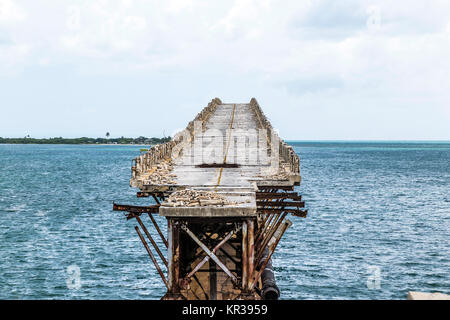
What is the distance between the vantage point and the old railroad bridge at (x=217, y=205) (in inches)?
606

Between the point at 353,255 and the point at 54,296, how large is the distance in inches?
817

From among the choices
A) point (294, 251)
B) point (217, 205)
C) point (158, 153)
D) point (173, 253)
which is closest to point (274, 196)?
point (217, 205)

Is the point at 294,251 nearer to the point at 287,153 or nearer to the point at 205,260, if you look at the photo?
the point at 287,153

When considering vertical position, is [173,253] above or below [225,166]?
below

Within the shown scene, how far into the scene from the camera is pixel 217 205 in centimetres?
1498

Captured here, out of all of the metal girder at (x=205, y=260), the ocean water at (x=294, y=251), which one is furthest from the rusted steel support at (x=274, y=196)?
the ocean water at (x=294, y=251)

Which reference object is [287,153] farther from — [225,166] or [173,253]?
[173,253]

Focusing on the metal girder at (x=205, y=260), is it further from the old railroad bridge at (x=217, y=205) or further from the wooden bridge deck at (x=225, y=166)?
the wooden bridge deck at (x=225, y=166)

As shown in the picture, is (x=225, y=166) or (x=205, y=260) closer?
(x=205, y=260)

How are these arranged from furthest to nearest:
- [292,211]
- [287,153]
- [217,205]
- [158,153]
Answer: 1. [158,153]
2. [287,153]
3. [292,211]
4. [217,205]

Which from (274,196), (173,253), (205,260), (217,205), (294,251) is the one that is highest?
(217,205)

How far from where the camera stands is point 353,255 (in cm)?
3700

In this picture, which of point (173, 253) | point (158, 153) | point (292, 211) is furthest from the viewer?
point (158, 153)

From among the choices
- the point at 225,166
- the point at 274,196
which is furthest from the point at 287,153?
the point at 274,196
